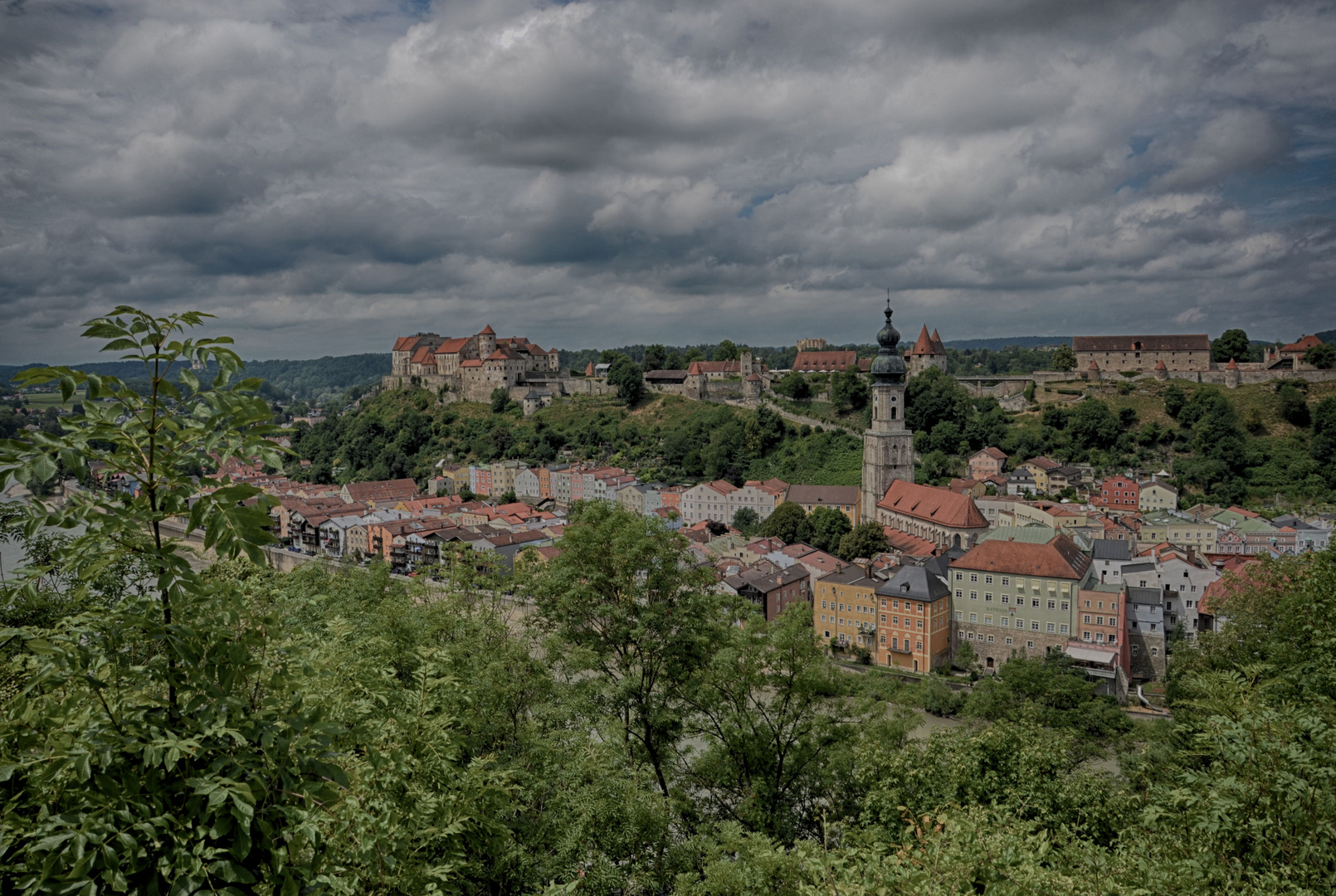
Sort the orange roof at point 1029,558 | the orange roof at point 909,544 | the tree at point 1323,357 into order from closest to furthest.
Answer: the orange roof at point 1029,558 → the orange roof at point 909,544 → the tree at point 1323,357

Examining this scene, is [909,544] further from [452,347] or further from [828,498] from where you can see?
[452,347]

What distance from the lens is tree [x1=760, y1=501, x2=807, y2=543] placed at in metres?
47.8

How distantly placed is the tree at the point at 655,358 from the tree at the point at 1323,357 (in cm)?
6182

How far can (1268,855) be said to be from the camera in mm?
5652

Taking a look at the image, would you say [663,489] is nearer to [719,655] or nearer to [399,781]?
[719,655]

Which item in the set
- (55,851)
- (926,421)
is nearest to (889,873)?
(55,851)

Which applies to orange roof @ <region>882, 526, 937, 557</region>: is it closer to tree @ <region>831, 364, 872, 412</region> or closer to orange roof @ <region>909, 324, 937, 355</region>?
tree @ <region>831, 364, 872, 412</region>

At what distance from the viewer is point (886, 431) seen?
168 ft

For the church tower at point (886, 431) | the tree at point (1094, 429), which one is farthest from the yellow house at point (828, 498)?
the tree at point (1094, 429)

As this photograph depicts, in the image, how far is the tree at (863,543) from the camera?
43.6 meters

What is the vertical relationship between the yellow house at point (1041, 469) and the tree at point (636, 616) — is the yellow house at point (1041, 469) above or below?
below

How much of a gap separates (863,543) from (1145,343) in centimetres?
4849

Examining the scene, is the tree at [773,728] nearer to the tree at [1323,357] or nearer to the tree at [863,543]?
the tree at [863,543]

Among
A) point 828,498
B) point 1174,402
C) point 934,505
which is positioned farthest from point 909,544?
point 1174,402
